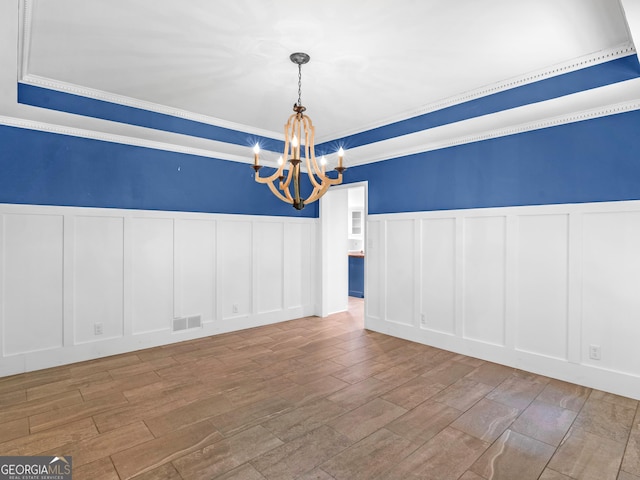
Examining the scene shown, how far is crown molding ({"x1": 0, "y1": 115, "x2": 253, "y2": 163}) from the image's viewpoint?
3.45 m

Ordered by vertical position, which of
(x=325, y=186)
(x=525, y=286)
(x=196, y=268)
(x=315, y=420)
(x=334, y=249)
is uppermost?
(x=325, y=186)

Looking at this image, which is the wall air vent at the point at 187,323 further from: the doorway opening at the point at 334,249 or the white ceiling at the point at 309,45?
the white ceiling at the point at 309,45

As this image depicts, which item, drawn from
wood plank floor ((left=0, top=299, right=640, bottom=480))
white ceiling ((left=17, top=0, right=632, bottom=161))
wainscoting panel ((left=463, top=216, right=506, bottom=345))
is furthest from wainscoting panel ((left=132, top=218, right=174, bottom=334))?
wainscoting panel ((left=463, top=216, right=506, bottom=345))

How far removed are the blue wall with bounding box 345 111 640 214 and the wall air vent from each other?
295 centimetres

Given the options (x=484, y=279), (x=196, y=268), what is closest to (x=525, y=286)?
(x=484, y=279)

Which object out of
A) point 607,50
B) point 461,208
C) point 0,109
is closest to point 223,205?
point 0,109

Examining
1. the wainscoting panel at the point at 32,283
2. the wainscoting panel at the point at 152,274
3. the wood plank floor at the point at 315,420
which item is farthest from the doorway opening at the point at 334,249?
the wainscoting panel at the point at 32,283

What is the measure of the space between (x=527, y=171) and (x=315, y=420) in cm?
313

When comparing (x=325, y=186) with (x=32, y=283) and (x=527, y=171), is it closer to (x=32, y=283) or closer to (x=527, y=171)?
(x=527, y=171)

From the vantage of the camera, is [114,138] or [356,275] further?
[356,275]

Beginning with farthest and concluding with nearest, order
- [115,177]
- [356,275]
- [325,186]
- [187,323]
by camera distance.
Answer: [356,275], [187,323], [115,177], [325,186]

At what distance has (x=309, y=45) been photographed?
2.65 meters

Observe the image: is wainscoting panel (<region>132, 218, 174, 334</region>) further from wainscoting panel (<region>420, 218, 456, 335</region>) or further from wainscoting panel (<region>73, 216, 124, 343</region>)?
wainscoting panel (<region>420, 218, 456, 335</region>)

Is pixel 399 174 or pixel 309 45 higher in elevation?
pixel 309 45
